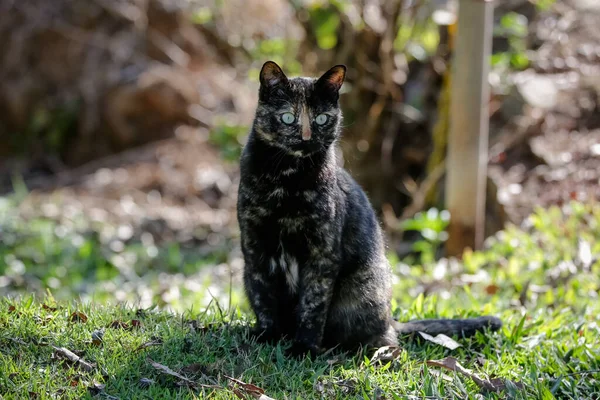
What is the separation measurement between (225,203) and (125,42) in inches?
180

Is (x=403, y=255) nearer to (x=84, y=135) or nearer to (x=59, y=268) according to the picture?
(x=59, y=268)

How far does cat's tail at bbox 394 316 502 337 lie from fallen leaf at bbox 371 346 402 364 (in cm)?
31

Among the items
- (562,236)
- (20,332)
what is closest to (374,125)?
(562,236)

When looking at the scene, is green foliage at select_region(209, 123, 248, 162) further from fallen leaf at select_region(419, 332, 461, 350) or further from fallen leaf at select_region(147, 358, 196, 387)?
fallen leaf at select_region(147, 358, 196, 387)

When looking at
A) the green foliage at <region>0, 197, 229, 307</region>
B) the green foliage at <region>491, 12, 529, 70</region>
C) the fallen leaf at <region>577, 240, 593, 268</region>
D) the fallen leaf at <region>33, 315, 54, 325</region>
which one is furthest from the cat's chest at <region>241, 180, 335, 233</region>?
the green foliage at <region>491, 12, 529, 70</region>

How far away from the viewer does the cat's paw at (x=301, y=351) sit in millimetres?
3836

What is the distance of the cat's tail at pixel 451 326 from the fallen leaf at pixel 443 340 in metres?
0.08

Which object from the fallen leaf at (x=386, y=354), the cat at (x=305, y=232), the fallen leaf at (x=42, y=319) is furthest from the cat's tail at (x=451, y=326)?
the fallen leaf at (x=42, y=319)

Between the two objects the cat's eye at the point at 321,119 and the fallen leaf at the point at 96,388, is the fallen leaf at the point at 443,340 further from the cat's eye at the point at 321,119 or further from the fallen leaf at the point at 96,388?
the fallen leaf at the point at 96,388

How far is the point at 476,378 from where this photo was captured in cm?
373

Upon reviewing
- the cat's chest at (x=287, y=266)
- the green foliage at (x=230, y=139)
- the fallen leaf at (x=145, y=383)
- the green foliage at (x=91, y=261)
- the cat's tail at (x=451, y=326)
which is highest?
the green foliage at (x=230, y=139)

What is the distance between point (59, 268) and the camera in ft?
25.7

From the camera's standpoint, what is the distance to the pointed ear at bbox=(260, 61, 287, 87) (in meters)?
3.89

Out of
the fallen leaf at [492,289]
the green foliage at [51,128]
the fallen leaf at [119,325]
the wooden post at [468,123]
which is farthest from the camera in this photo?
the green foliage at [51,128]
